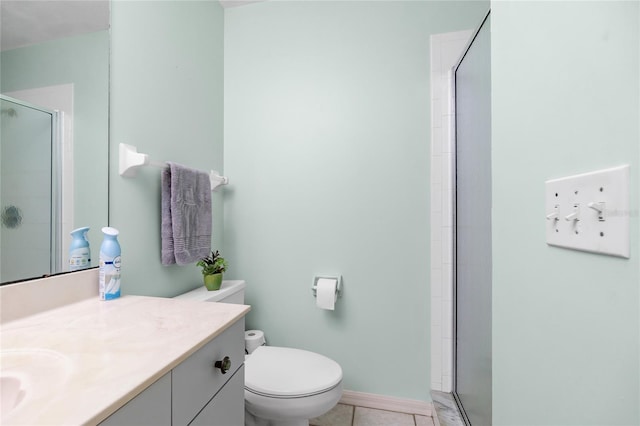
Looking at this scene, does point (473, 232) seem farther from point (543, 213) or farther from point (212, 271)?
point (212, 271)

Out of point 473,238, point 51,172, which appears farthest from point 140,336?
point 473,238

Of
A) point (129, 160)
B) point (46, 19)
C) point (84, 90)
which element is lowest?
point (129, 160)

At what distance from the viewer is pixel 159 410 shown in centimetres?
51

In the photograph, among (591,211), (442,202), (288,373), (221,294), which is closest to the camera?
(591,211)

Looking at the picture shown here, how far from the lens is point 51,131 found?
0.85 metres

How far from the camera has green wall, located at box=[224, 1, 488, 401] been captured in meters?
1.52

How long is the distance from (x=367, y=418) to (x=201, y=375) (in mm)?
1198

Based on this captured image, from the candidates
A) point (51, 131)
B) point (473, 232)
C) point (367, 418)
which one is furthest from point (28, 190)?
point (367, 418)

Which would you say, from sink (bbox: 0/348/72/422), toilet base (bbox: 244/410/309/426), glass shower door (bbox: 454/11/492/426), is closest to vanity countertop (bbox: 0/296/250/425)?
sink (bbox: 0/348/72/422)

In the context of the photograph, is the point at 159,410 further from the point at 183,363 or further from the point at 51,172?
the point at 51,172

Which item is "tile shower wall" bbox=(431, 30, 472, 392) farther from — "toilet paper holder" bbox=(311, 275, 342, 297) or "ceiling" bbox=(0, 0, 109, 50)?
"ceiling" bbox=(0, 0, 109, 50)

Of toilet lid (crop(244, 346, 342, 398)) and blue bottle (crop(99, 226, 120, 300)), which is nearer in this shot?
blue bottle (crop(99, 226, 120, 300))

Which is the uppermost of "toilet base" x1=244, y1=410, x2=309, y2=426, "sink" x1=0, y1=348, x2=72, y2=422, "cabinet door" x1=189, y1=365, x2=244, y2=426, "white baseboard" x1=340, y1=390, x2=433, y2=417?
"sink" x1=0, y1=348, x2=72, y2=422

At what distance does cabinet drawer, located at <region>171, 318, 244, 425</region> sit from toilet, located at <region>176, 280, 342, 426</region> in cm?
37
